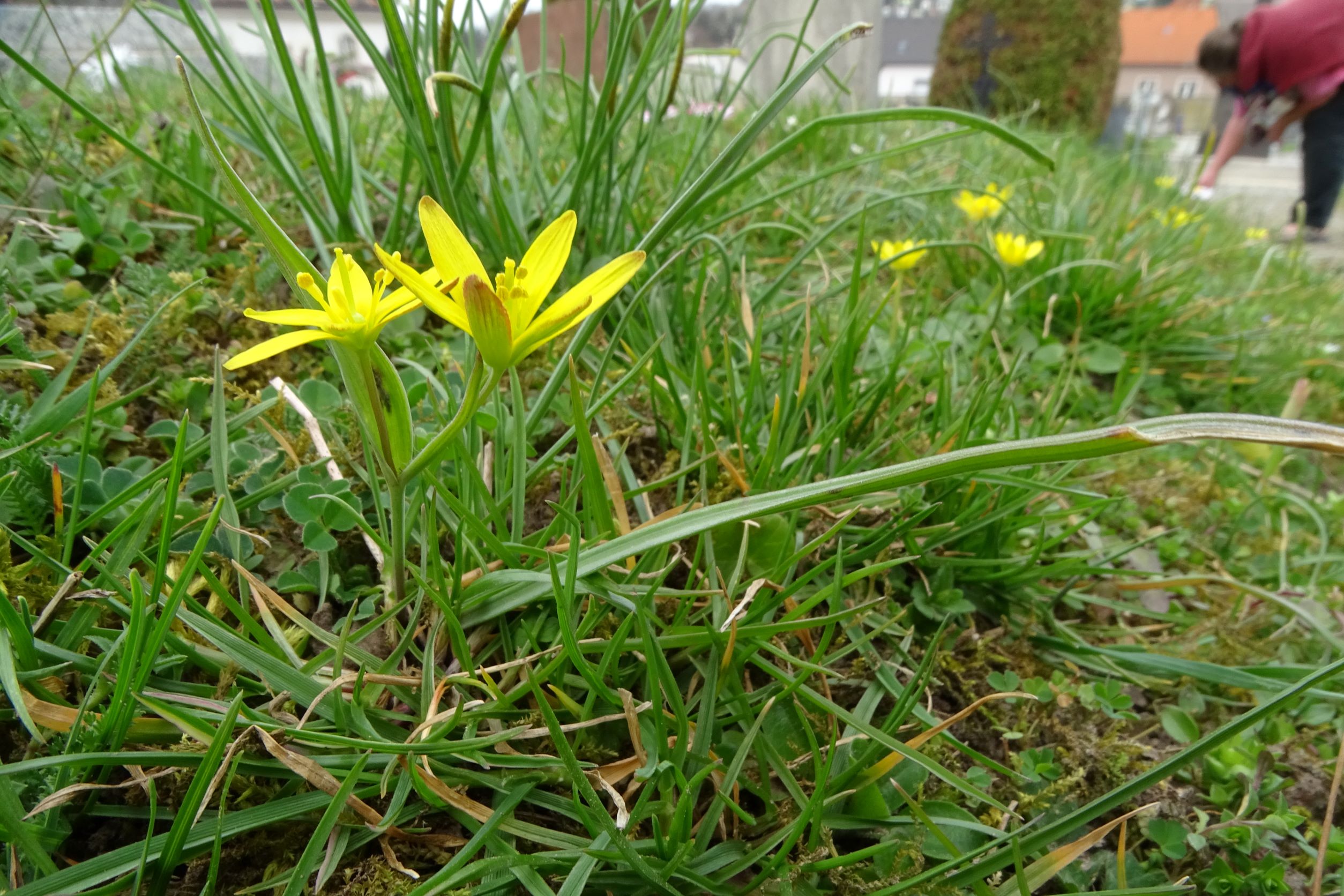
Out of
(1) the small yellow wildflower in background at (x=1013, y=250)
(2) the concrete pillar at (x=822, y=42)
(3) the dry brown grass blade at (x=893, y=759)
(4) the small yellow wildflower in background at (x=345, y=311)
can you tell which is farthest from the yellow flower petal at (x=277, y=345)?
(2) the concrete pillar at (x=822, y=42)

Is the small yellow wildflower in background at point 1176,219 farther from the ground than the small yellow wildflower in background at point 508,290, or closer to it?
closer to it

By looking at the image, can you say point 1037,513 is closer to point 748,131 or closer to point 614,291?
point 748,131

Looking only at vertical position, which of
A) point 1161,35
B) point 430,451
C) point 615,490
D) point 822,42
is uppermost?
point 1161,35

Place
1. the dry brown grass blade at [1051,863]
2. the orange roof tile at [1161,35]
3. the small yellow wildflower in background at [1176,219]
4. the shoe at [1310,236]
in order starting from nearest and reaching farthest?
the dry brown grass blade at [1051,863] < the small yellow wildflower in background at [1176,219] < the shoe at [1310,236] < the orange roof tile at [1161,35]

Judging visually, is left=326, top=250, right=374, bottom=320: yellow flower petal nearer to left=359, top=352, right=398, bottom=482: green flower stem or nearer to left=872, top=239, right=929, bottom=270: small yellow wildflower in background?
left=359, top=352, right=398, bottom=482: green flower stem

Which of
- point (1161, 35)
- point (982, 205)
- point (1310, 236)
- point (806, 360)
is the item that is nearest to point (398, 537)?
point (806, 360)

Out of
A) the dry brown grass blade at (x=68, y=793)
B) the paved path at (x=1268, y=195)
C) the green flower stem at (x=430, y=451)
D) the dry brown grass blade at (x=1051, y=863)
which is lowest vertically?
the paved path at (x=1268, y=195)

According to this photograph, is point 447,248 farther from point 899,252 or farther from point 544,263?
point 899,252

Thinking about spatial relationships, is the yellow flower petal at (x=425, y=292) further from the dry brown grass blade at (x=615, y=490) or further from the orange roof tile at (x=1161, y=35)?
the orange roof tile at (x=1161, y=35)
